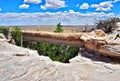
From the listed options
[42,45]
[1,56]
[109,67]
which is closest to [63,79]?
[1,56]

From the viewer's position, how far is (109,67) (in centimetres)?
967

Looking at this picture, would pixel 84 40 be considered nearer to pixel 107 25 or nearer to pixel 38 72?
pixel 107 25

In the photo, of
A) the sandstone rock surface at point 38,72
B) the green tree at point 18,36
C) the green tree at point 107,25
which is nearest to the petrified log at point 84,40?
the green tree at point 107,25

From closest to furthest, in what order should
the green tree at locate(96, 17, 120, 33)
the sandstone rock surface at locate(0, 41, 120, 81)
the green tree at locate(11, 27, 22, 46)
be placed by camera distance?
1. the sandstone rock surface at locate(0, 41, 120, 81)
2. the green tree at locate(96, 17, 120, 33)
3. the green tree at locate(11, 27, 22, 46)

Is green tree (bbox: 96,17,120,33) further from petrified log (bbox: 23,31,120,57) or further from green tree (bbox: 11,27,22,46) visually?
green tree (bbox: 11,27,22,46)

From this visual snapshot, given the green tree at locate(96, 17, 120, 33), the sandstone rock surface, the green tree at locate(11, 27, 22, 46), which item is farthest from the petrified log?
the sandstone rock surface

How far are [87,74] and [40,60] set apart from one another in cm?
168

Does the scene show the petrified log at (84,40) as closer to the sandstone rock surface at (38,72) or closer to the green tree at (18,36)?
the green tree at (18,36)

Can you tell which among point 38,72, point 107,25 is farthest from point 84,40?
point 38,72

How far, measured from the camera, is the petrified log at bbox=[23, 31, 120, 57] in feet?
40.5

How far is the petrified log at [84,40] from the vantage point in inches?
486

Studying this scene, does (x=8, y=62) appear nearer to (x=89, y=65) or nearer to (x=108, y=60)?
(x=89, y=65)

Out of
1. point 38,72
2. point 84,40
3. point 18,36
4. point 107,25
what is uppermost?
point 107,25

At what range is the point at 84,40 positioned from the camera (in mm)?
13711
